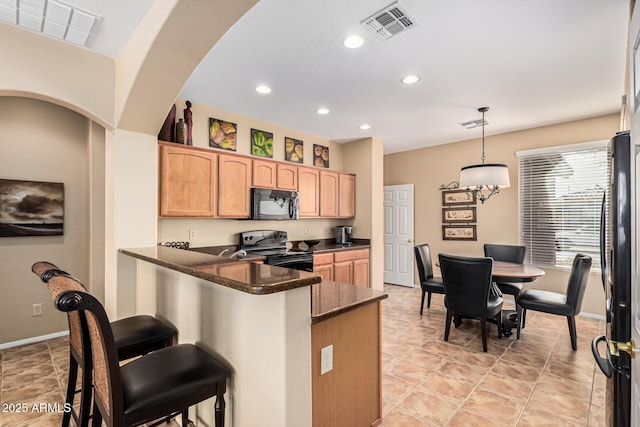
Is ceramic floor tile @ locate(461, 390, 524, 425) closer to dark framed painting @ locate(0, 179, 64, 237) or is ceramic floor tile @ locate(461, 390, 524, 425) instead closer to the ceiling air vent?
the ceiling air vent

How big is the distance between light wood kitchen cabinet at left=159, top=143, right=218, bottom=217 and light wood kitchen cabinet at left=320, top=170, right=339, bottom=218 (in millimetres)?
1830

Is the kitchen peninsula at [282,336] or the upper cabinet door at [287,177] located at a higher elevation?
the upper cabinet door at [287,177]

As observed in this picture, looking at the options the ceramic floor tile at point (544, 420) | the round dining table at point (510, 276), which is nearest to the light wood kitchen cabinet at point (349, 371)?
the ceramic floor tile at point (544, 420)

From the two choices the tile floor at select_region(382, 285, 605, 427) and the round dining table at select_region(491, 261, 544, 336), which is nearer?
the tile floor at select_region(382, 285, 605, 427)

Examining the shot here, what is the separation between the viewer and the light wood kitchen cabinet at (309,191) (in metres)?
4.74

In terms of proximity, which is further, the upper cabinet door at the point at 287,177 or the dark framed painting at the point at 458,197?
the dark framed painting at the point at 458,197

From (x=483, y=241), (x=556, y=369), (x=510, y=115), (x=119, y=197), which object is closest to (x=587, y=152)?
(x=510, y=115)

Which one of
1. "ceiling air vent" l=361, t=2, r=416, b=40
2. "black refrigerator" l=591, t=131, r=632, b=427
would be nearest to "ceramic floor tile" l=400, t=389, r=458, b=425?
"black refrigerator" l=591, t=131, r=632, b=427

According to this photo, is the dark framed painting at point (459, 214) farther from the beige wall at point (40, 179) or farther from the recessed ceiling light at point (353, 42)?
the beige wall at point (40, 179)

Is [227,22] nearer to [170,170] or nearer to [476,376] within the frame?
[170,170]

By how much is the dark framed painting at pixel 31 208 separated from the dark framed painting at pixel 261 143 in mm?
2259

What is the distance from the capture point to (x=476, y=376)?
2.66 m

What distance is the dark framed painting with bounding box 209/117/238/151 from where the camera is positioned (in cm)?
402

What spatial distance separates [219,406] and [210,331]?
41cm
